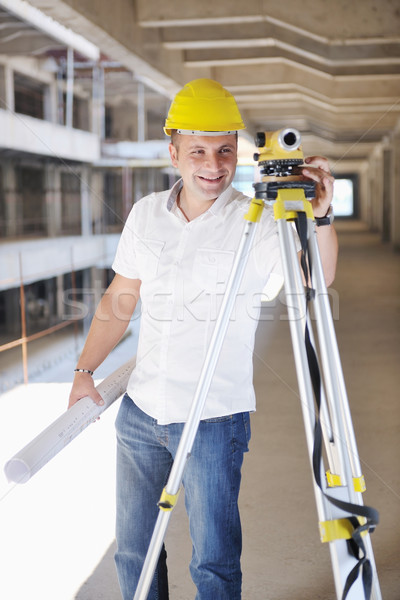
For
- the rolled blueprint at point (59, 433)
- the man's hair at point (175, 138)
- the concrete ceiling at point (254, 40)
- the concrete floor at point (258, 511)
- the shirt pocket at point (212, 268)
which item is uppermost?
the concrete ceiling at point (254, 40)

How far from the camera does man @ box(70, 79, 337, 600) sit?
5.34 feet

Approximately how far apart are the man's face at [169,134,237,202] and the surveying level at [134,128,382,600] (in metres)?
0.24

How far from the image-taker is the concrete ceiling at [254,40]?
19.6 ft

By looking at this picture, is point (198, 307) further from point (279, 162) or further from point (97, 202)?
point (97, 202)

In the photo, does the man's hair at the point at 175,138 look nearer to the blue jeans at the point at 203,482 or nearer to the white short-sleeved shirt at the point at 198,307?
the white short-sleeved shirt at the point at 198,307

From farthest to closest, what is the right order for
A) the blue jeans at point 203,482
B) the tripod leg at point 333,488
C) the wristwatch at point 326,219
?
the blue jeans at point 203,482
the wristwatch at point 326,219
the tripod leg at point 333,488

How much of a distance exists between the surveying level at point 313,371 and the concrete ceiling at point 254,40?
380 centimetres

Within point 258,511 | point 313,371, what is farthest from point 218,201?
point 258,511

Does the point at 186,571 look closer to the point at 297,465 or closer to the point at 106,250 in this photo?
the point at 297,465

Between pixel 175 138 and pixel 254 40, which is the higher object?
pixel 254 40

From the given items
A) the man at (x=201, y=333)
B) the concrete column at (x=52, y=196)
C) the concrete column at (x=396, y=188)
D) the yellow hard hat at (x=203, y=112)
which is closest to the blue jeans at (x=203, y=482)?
the man at (x=201, y=333)

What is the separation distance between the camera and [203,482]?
1627mm

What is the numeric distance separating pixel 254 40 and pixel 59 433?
21.5ft

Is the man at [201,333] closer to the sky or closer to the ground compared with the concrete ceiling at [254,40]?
closer to the ground
